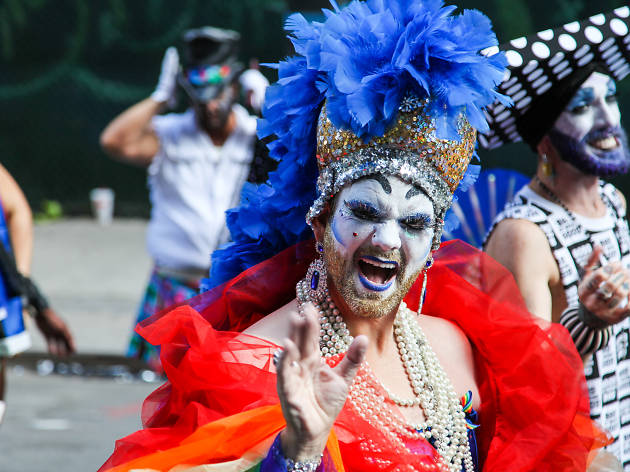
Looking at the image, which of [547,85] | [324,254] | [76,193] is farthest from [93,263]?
[324,254]

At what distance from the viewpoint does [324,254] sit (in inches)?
93.9

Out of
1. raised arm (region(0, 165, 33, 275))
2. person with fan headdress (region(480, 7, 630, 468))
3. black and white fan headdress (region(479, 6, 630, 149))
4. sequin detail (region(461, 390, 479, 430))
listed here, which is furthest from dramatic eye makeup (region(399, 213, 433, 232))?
raised arm (region(0, 165, 33, 275))

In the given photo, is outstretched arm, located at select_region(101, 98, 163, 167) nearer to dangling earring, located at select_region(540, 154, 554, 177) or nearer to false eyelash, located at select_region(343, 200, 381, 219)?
dangling earring, located at select_region(540, 154, 554, 177)

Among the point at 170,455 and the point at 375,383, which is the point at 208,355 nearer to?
the point at 170,455

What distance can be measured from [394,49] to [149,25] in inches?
418

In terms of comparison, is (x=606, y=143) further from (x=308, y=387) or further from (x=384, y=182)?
(x=308, y=387)

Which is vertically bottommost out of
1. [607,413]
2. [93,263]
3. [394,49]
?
[93,263]

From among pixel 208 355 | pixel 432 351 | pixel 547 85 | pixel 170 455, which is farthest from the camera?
pixel 547 85

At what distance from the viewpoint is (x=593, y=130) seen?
356cm

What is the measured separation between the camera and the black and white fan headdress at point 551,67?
3.21 meters

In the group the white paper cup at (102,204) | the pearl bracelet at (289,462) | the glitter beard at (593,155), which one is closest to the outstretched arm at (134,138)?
the glitter beard at (593,155)

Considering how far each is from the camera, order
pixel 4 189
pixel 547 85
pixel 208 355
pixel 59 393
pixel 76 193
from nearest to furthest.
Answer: pixel 208 355
pixel 547 85
pixel 4 189
pixel 59 393
pixel 76 193

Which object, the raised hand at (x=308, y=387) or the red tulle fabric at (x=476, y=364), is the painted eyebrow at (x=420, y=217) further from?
the raised hand at (x=308, y=387)

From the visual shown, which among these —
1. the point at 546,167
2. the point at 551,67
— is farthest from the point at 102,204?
the point at 551,67
